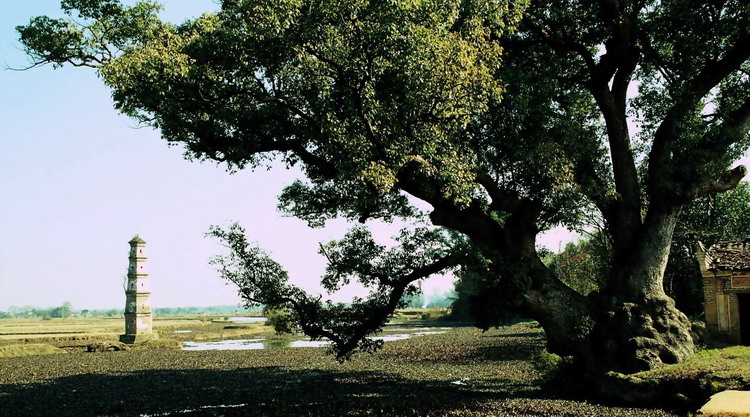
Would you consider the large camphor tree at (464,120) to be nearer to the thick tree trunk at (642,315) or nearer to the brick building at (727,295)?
the thick tree trunk at (642,315)

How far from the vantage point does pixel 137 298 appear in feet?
158

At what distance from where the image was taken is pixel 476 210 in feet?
61.0

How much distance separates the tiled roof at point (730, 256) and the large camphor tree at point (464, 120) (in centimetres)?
618

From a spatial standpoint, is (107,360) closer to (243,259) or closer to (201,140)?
(243,259)

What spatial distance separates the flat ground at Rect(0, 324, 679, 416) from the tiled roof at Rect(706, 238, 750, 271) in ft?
28.2

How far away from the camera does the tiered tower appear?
158 ft

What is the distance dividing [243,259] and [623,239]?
38.8ft

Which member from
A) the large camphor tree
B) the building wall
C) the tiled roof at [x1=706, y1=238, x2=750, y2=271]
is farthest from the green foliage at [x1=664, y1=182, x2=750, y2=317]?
the large camphor tree

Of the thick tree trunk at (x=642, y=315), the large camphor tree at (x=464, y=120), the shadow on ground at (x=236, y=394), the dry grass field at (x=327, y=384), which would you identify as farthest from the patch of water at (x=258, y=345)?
the thick tree trunk at (x=642, y=315)

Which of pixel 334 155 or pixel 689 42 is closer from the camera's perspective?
pixel 334 155

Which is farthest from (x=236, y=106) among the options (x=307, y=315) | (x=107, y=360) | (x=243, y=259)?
(x=107, y=360)

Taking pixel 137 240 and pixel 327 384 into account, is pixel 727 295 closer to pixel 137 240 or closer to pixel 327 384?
pixel 327 384

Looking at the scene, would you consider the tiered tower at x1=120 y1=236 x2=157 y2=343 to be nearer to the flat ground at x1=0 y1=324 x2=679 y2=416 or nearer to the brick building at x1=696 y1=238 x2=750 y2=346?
the flat ground at x1=0 y1=324 x2=679 y2=416

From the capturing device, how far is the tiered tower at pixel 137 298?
4828 cm
